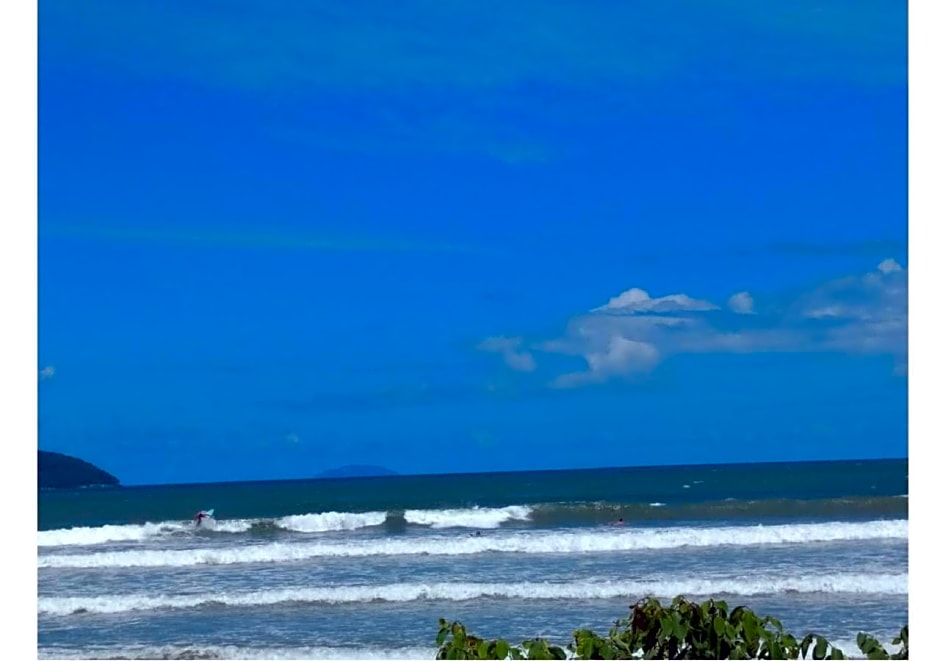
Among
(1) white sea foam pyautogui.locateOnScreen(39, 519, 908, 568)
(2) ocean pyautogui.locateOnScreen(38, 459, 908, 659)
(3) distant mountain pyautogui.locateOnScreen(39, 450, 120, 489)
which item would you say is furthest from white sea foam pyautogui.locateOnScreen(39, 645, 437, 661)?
(3) distant mountain pyautogui.locateOnScreen(39, 450, 120, 489)

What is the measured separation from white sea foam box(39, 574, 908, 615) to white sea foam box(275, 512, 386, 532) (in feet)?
23.8

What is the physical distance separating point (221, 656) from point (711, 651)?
7.06 m

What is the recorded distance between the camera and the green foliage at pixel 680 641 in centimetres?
227

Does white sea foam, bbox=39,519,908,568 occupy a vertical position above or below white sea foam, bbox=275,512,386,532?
above

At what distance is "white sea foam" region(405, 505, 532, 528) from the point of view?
17.9 meters

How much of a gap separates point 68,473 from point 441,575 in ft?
45.3

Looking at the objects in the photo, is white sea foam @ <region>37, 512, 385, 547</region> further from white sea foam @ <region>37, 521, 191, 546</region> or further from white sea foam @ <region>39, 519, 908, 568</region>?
white sea foam @ <region>39, 519, 908, 568</region>

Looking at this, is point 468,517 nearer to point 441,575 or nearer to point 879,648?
point 441,575

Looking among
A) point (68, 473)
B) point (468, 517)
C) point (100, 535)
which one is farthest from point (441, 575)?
A: point (68, 473)

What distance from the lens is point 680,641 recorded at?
2.31 m

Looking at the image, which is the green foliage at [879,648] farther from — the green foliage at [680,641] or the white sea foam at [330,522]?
the white sea foam at [330,522]

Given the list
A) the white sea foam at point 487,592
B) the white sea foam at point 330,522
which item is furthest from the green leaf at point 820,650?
the white sea foam at point 330,522
